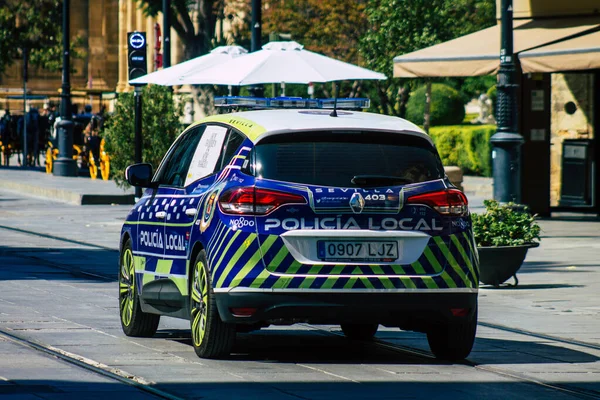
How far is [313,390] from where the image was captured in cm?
847

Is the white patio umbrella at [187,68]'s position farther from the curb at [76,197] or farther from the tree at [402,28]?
the tree at [402,28]

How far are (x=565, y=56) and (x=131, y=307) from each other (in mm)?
12210

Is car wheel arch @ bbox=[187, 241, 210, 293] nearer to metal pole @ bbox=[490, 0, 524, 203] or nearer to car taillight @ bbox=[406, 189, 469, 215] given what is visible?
car taillight @ bbox=[406, 189, 469, 215]

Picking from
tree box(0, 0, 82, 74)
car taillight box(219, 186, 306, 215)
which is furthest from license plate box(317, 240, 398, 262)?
tree box(0, 0, 82, 74)

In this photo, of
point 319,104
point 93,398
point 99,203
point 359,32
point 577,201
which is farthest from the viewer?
point 359,32

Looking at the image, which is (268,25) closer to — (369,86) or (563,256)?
(369,86)

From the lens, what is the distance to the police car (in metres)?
9.16

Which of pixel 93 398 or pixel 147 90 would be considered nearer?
pixel 93 398

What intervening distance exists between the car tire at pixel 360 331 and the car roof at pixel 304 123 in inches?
64.8

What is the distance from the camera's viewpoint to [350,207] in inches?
363

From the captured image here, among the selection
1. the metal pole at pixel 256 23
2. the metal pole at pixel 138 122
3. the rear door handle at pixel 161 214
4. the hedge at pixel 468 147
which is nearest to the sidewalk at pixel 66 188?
the metal pole at pixel 138 122

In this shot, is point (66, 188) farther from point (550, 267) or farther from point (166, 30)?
point (550, 267)

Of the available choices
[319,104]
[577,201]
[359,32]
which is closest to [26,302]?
[319,104]

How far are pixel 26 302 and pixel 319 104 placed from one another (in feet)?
11.4
